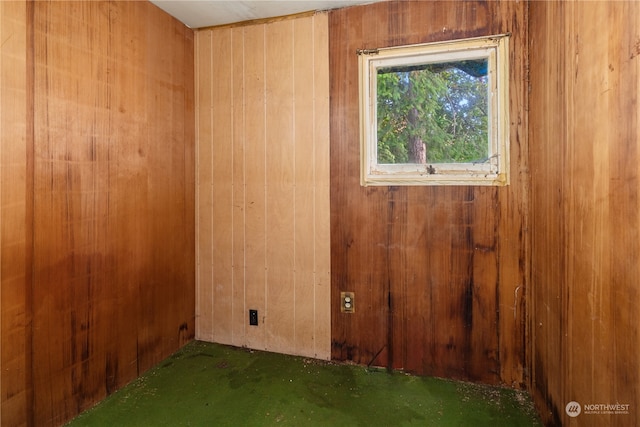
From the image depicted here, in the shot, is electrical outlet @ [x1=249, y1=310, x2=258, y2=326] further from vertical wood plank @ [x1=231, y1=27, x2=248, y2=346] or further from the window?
the window

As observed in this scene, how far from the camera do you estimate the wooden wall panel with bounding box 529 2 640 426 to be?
3.13 feet

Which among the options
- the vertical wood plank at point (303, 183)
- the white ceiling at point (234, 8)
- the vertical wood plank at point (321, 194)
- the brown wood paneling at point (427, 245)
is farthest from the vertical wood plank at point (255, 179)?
the brown wood paneling at point (427, 245)

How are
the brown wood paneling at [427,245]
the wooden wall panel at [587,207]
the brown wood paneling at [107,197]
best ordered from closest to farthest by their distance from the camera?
the wooden wall panel at [587,207]
the brown wood paneling at [107,197]
the brown wood paneling at [427,245]

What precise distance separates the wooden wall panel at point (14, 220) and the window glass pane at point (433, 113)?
5.72ft

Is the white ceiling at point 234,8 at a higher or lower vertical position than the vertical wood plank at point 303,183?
higher

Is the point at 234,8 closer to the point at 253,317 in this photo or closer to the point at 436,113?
the point at 436,113

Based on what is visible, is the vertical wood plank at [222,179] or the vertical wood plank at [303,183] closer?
the vertical wood plank at [303,183]

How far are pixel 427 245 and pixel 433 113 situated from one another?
2.54 feet

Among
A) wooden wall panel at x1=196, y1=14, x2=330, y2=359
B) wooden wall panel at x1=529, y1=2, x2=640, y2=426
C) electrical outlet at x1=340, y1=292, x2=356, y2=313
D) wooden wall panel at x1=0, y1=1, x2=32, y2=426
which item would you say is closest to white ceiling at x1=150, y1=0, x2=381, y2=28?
wooden wall panel at x1=196, y1=14, x2=330, y2=359

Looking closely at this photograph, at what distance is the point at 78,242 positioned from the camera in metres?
1.69

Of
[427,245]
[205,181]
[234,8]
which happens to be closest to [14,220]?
[205,181]

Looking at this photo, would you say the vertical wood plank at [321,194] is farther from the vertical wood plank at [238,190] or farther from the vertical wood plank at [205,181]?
the vertical wood plank at [205,181]

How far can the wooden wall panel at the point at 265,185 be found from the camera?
7.34ft

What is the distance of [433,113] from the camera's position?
2.03m
